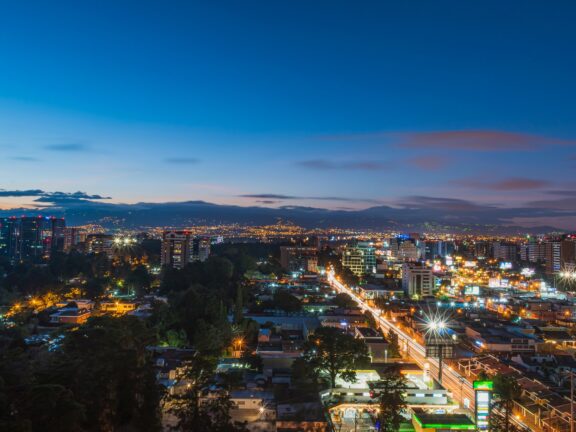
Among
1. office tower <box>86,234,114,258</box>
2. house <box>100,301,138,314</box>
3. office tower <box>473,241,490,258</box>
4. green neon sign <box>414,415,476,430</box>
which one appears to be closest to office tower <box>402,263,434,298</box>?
house <box>100,301,138,314</box>

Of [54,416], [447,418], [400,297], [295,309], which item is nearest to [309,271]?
[400,297]

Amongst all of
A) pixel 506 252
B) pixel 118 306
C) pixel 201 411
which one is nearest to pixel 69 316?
pixel 118 306

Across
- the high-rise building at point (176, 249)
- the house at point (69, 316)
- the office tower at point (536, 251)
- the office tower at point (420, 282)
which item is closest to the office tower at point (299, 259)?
the high-rise building at point (176, 249)

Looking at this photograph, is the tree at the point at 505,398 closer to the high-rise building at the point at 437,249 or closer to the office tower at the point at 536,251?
the office tower at the point at 536,251

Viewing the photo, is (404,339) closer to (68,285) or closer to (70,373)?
(70,373)

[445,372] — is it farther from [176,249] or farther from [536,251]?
[536,251]
